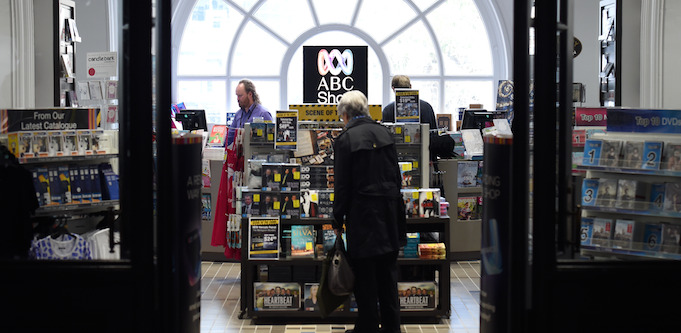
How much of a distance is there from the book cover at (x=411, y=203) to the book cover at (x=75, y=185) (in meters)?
2.41

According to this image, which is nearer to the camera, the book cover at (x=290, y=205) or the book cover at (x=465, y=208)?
the book cover at (x=290, y=205)

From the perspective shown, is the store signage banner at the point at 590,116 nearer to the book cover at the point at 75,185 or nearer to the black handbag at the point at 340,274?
the black handbag at the point at 340,274

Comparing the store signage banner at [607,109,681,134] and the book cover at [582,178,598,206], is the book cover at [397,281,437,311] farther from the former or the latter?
the store signage banner at [607,109,681,134]

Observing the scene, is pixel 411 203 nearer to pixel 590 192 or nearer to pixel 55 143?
pixel 590 192

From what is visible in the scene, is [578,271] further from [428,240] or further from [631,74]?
[631,74]

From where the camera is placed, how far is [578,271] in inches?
123

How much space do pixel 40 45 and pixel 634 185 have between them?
5.67 m

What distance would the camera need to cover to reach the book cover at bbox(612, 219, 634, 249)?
4324mm

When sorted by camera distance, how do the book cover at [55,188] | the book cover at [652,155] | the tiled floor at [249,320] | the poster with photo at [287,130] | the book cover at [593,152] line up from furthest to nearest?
1. the poster with photo at [287,130]
2. the tiled floor at [249,320]
3. the book cover at [55,188]
4. the book cover at [593,152]
5. the book cover at [652,155]

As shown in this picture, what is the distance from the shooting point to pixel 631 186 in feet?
14.5

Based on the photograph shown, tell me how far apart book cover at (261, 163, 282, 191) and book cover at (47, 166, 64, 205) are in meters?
1.50

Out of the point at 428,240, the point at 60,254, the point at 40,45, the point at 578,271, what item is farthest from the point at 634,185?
the point at 40,45

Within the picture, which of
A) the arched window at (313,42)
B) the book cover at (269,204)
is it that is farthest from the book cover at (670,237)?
the arched window at (313,42)

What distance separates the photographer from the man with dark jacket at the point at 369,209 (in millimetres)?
4734
